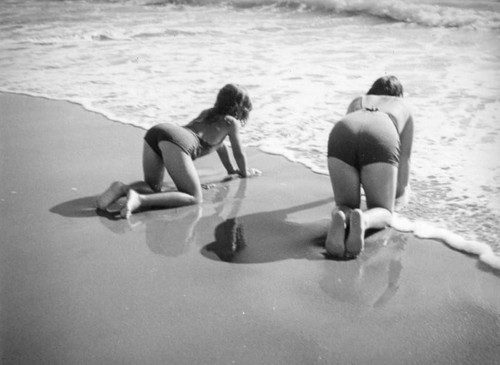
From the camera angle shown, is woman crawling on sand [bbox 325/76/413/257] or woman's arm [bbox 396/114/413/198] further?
woman's arm [bbox 396/114/413/198]

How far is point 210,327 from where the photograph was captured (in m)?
2.42

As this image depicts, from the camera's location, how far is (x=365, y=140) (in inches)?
130

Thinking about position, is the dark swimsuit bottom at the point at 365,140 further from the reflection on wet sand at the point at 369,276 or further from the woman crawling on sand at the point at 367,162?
the reflection on wet sand at the point at 369,276

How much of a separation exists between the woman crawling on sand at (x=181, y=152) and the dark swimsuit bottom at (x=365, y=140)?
1.01m

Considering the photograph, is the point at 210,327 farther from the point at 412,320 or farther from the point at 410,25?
the point at 410,25

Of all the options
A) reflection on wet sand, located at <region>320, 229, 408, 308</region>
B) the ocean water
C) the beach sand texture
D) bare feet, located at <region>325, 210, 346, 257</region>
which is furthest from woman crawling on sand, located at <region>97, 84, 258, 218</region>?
reflection on wet sand, located at <region>320, 229, 408, 308</region>

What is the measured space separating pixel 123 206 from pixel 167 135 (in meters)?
0.62

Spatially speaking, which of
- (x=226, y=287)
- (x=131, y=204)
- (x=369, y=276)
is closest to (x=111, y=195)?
(x=131, y=204)

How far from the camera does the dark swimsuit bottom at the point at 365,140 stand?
3.30 metres

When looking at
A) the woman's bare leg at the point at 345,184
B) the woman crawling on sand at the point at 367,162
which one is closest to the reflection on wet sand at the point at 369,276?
the woman crawling on sand at the point at 367,162

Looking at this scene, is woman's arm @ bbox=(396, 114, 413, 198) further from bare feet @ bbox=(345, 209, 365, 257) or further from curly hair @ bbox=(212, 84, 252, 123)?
curly hair @ bbox=(212, 84, 252, 123)

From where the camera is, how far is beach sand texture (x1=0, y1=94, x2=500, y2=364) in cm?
228

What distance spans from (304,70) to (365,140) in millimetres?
5454

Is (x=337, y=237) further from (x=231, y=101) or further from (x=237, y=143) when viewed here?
(x=231, y=101)
